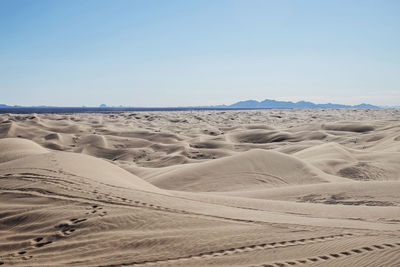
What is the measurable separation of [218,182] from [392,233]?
758 cm

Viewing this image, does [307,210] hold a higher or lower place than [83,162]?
lower

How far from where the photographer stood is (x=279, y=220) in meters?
5.64

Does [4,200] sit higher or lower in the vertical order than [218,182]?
higher

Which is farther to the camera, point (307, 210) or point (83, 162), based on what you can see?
point (83, 162)

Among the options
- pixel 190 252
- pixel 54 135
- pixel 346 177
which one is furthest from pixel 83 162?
pixel 54 135

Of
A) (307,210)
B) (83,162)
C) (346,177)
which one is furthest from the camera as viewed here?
(346,177)

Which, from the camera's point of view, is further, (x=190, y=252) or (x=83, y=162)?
(x=83, y=162)

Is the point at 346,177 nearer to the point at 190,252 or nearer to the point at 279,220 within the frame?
the point at 279,220

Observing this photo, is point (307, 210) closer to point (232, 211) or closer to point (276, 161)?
point (232, 211)

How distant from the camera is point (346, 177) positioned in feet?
43.6

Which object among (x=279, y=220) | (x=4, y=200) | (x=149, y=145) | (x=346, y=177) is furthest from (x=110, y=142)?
(x=279, y=220)

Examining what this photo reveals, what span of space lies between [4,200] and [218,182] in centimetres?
765

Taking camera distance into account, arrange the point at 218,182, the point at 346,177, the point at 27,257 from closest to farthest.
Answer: the point at 27,257
the point at 218,182
the point at 346,177

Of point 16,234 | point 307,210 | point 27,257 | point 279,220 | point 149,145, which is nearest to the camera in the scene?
point 27,257
